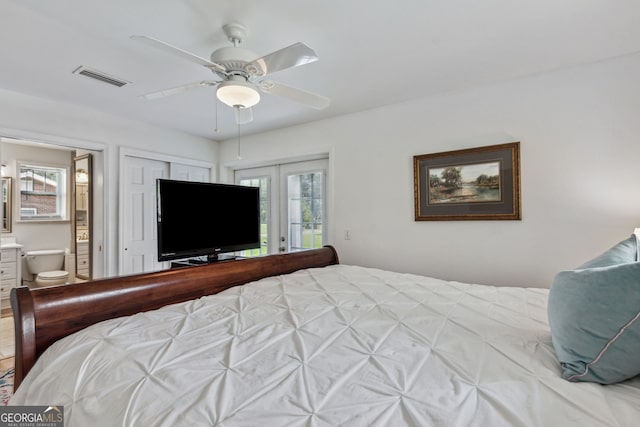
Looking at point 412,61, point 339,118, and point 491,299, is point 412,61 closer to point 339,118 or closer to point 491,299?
point 339,118

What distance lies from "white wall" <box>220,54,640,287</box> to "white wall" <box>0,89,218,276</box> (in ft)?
7.13

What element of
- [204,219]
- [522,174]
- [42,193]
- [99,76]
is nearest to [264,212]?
[204,219]

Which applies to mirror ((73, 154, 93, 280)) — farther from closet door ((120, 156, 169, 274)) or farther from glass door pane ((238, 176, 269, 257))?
glass door pane ((238, 176, 269, 257))

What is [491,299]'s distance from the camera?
1693 millimetres

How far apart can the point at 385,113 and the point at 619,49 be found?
5.75 feet

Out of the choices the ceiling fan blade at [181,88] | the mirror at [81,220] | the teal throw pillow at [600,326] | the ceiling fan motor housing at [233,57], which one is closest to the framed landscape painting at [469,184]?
the teal throw pillow at [600,326]

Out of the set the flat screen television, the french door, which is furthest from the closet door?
the flat screen television

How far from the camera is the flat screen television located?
2.25 m

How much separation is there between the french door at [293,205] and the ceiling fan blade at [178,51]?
2.19 metres

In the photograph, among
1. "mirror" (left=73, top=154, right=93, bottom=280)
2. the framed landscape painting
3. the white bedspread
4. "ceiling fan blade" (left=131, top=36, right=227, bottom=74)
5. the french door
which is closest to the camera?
the white bedspread

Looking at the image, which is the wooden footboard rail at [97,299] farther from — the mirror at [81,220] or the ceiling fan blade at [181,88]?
the mirror at [81,220]

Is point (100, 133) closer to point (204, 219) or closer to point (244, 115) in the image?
point (204, 219)

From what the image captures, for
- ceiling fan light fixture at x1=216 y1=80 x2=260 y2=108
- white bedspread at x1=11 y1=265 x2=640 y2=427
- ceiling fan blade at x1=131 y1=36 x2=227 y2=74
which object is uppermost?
ceiling fan blade at x1=131 y1=36 x2=227 y2=74

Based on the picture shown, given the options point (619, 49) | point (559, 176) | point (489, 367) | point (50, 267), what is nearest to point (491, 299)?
point (489, 367)
